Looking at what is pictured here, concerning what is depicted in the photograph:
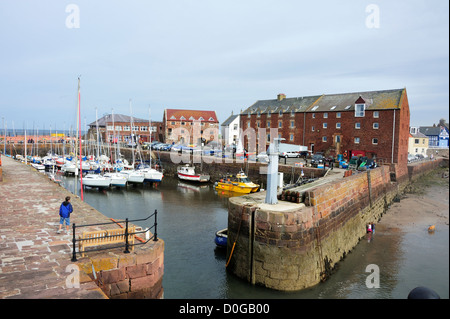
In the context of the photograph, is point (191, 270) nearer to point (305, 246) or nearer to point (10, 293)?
point (305, 246)

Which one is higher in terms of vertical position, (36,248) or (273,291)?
(36,248)

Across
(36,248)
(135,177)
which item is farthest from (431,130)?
(36,248)

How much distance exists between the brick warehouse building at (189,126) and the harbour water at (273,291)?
52.7 metres

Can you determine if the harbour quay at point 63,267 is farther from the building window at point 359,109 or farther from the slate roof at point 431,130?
the slate roof at point 431,130

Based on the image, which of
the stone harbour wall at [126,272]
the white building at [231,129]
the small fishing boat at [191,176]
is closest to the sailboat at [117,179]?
the small fishing boat at [191,176]

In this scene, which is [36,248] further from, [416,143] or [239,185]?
[416,143]

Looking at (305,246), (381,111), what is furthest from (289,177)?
(305,246)

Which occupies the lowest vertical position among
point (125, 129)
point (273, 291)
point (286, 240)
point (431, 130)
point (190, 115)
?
point (273, 291)

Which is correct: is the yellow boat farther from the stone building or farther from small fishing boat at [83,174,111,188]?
the stone building

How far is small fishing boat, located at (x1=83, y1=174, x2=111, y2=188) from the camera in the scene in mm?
38688

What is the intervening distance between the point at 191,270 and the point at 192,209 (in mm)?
13947

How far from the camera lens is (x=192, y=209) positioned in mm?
29672

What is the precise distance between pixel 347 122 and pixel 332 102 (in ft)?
17.1

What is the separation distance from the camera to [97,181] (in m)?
38.8
